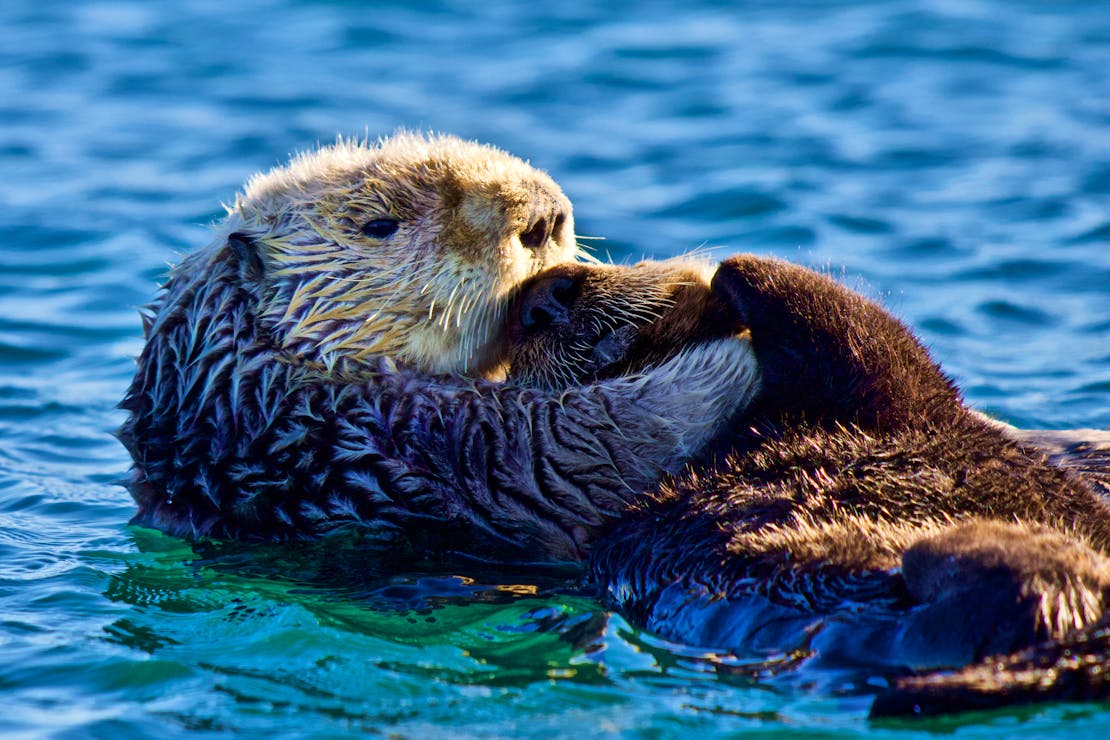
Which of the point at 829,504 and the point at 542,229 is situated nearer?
the point at 829,504

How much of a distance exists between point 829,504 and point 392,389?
141cm

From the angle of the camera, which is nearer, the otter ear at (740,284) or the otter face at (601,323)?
the otter ear at (740,284)

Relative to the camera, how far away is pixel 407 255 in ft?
14.3

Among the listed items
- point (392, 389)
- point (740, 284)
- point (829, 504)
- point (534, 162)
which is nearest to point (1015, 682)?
point (829, 504)

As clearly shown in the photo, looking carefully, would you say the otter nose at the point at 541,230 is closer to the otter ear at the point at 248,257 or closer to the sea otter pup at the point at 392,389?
the sea otter pup at the point at 392,389

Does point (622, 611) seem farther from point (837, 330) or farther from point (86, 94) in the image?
point (86, 94)

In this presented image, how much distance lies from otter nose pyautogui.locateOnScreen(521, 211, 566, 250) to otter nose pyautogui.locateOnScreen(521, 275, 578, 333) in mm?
132

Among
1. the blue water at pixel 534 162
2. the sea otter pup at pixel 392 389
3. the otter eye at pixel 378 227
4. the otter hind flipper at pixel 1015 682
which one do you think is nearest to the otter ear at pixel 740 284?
the sea otter pup at pixel 392 389

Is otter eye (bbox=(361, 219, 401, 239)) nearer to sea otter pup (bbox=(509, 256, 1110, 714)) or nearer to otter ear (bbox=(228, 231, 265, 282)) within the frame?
otter ear (bbox=(228, 231, 265, 282))

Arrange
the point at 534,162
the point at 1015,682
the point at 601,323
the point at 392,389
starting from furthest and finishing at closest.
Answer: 1. the point at 534,162
2. the point at 601,323
3. the point at 392,389
4. the point at 1015,682

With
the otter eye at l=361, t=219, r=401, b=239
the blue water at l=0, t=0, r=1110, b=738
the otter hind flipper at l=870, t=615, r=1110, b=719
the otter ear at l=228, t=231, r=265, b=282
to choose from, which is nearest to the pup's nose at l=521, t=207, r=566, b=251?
the otter eye at l=361, t=219, r=401, b=239

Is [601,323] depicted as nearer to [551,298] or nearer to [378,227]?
[551,298]

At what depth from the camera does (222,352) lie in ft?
14.0

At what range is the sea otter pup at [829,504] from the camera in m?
3.14
